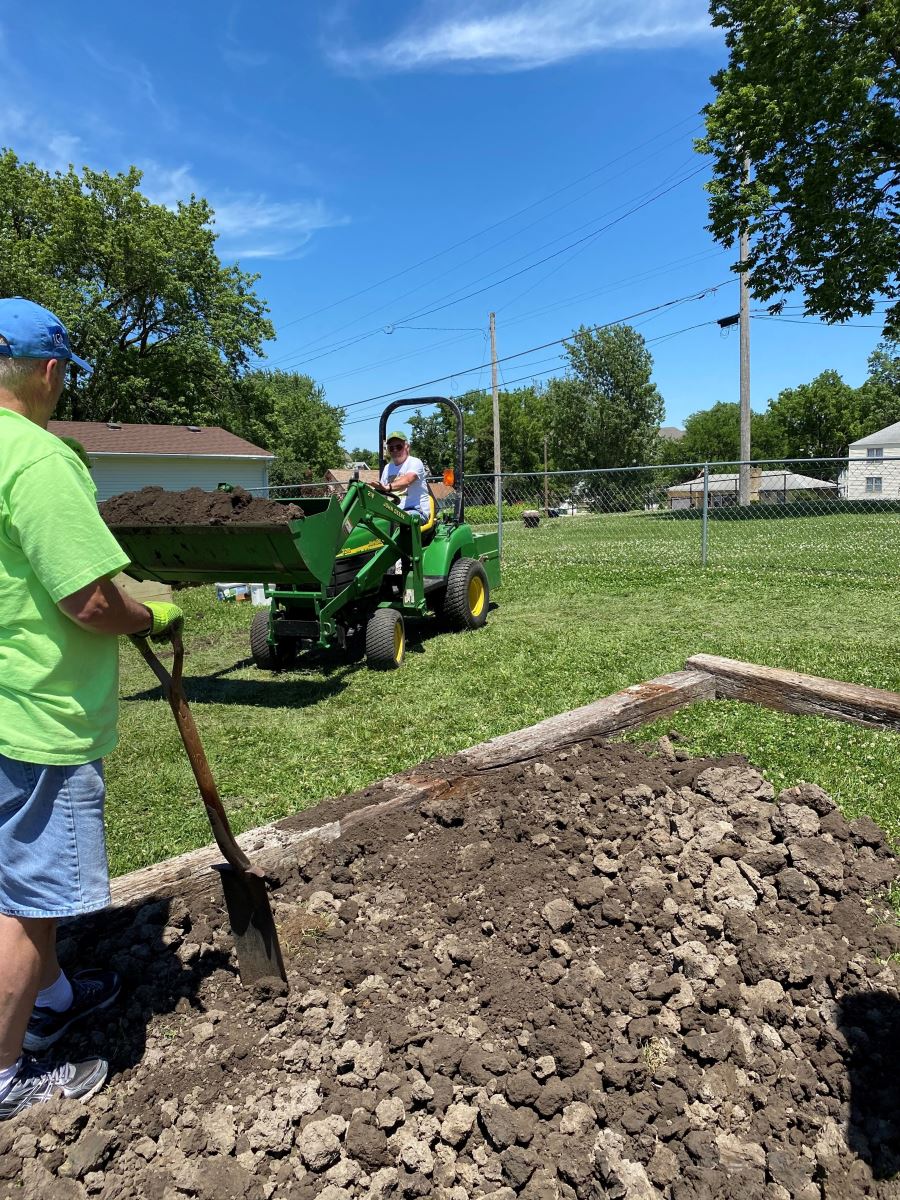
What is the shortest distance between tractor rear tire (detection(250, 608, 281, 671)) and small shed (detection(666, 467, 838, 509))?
1123 centimetres

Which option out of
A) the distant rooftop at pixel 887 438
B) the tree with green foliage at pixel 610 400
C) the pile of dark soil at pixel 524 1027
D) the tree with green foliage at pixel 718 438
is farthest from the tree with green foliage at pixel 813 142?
the tree with green foliage at pixel 718 438

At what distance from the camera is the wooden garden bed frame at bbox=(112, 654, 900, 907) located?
2643 mm

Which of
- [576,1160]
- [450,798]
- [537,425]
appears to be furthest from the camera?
[537,425]

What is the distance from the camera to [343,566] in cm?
609

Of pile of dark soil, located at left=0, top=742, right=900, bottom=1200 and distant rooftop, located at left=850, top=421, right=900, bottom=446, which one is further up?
distant rooftop, located at left=850, top=421, right=900, bottom=446

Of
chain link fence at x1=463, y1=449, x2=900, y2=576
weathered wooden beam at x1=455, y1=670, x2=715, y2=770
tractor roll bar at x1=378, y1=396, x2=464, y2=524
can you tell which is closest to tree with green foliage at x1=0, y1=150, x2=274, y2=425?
chain link fence at x1=463, y1=449, x2=900, y2=576

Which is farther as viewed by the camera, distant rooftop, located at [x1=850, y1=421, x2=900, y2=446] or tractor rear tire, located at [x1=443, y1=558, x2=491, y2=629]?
distant rooftop, located at [x1=850, y1=421, x2=900, y2=446]

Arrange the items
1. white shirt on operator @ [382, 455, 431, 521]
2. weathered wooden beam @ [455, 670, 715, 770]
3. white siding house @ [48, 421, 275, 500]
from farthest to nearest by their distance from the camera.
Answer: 1. white siding house @ [48, 421, 275, 500]
2. white shirt on operator @ [382, 455, 431, 521]
3. weathered wooden beam @ [455, 670, 715, 770]

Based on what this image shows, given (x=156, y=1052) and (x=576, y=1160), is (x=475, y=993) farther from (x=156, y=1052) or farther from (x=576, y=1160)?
(x=156, y=1052)

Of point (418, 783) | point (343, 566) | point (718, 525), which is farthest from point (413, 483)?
point (718, 525)

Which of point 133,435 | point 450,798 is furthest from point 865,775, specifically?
point 133,435

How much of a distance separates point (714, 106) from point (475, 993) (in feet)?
68.5

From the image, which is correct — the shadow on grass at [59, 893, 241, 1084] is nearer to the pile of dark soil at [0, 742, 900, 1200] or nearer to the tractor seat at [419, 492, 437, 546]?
the pile of dark soil at [0, 742, 900, 1200]

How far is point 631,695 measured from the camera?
4.16 meters
